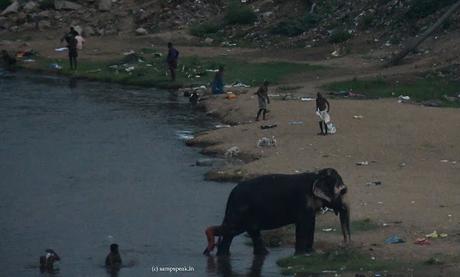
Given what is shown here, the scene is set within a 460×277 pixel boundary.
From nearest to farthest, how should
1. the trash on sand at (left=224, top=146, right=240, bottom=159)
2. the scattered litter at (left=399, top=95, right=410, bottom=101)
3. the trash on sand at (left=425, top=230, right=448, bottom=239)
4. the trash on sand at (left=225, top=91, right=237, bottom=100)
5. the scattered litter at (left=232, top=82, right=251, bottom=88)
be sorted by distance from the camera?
1. the trash on sand at (left=425, top=230, right=448, bottom=239)
2. the trash on sand at (left=224, top=146, right=240, bottom=159)
3. the scattered litter at (left=399, top=95, right=410, bottom=101)
4. the trash on sand at (left=225, top=91, right=237, bottom=100)
5. the scattered litter at (left=232, top=82, right=251, bottom=88)

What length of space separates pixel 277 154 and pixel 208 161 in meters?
1.38

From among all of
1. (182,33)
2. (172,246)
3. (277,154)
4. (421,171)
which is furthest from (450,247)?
(182,33)

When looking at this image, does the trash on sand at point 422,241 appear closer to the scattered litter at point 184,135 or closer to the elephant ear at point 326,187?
the elephant ear at point 326,187

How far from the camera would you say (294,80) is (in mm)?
39969

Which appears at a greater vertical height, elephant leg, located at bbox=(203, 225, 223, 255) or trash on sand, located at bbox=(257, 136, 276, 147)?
elephant leg, located at bbox=(203, 225, 223, 255)

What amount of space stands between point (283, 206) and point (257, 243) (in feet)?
2.52

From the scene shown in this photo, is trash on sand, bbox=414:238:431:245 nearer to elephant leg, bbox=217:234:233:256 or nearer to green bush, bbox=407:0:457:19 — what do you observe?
elephant leg, bbox=217:234:233:256

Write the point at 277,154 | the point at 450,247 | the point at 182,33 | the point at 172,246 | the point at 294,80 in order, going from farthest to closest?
the point at 182,33, the point at 294,80, the point at 277,154, the point at 172,246, the point at 450,247

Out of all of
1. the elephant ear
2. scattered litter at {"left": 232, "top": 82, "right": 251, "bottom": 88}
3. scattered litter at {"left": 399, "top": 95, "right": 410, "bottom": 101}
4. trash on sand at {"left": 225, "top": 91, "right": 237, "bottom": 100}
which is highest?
the elephant ear

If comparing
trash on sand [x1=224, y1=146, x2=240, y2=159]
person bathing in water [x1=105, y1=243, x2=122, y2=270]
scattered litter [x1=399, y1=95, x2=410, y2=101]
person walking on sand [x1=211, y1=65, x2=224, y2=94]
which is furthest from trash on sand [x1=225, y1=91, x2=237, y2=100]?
person bathing in water [x1=105, y1=243, x2=122, y2=270]

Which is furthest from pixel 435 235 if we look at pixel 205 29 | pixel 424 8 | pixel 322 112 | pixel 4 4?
pixel 4 4

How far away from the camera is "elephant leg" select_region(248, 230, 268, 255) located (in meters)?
20.2

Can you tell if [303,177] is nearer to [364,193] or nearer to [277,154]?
[364,193]

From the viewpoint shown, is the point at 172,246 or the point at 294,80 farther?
the point at 294,80
